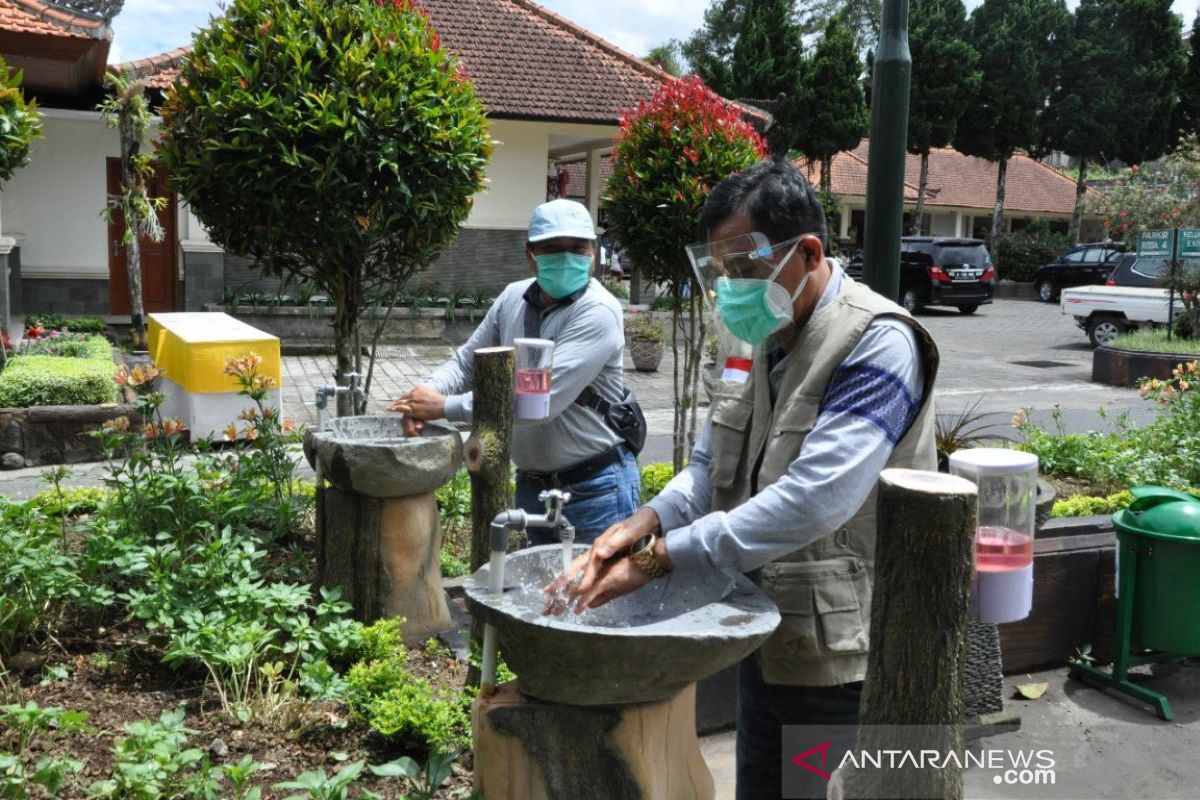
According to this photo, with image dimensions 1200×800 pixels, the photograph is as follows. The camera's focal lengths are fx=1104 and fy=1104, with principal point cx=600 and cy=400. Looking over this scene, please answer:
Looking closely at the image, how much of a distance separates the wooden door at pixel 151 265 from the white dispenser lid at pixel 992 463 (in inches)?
652

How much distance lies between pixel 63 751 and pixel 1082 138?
39082mm

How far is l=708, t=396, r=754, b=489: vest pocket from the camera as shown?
2.45m

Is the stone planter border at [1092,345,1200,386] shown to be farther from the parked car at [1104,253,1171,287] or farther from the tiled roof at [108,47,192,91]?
the tiled roof at [108,47,192,91]

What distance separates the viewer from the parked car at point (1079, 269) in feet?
97.5

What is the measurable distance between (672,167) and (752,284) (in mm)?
4464

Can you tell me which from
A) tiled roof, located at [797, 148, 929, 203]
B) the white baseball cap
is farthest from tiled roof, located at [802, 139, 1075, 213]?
the white baseball cap

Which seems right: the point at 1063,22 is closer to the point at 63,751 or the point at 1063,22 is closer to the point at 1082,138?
the point at 1082,138

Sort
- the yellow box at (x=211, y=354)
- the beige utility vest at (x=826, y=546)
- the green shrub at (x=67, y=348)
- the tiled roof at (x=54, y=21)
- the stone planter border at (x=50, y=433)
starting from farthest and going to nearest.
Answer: the green shrub at (x=67, y=348) < the tiled roof at (x=54, y=21) < the yellow box at (x=211, y=354) < the stone planter border at (x=50, y=433) < the beige utility vest at (x=826, y=546)

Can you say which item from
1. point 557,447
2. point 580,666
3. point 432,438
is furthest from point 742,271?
point 432,438

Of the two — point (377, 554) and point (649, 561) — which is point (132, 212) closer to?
point (377, 554)

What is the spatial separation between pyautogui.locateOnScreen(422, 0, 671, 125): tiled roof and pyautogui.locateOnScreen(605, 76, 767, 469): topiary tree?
11.5 m

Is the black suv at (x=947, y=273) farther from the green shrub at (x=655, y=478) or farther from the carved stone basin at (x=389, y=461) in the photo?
the carved stone basin at (x=389, y=461)

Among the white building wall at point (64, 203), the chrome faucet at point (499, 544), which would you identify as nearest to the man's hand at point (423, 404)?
the chrome faucet at point (499, 544)

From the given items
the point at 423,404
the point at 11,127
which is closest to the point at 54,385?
the point at 11,127
